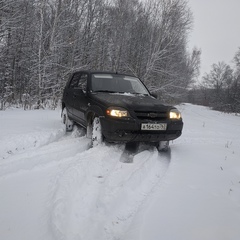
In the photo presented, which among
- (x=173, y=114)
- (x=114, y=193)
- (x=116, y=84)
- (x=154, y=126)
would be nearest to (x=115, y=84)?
(x=116, y=84)

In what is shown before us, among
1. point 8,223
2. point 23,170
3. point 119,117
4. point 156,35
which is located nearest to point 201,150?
point 119,117

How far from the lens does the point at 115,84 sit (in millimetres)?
6262

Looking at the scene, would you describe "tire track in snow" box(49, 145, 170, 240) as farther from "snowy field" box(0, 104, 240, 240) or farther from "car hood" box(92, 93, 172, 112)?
"car hood" box(92, 93, 172, 112)

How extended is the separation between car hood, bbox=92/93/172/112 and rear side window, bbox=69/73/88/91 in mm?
882

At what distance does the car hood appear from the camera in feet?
16.1

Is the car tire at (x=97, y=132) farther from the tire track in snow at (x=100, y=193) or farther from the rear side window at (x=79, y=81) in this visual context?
the rear side window at (x=79, y=81)

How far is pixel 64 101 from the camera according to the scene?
302 inches

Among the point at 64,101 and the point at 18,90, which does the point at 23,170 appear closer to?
the point at 64,101

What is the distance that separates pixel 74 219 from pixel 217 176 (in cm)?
263

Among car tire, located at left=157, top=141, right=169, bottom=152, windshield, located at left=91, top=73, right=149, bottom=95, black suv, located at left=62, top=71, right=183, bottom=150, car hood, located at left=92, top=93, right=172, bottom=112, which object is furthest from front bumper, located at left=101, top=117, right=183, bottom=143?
windshield, located at left=91, top=73, right=149, bottom=95

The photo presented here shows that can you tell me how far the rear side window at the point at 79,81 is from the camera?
6.38 meters

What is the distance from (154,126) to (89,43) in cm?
1775

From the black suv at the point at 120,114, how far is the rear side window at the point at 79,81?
3 cm

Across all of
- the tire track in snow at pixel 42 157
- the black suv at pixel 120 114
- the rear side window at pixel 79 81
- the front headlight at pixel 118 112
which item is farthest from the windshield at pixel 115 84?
the tire track in snow at pixel 42 157
